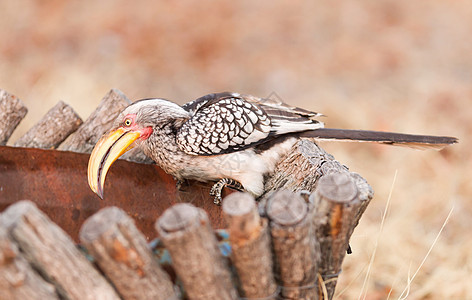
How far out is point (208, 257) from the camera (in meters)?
1.05

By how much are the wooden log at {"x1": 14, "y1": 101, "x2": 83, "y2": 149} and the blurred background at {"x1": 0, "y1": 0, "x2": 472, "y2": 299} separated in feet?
4.43

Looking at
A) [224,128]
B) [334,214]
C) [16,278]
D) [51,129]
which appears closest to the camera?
[16,278]

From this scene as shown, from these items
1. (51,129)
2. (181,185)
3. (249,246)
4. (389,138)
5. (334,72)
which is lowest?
(249,246)

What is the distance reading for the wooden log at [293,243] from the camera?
3.52 feet

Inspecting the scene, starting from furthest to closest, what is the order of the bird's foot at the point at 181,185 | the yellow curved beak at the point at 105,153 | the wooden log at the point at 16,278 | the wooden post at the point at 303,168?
the bird's foot at the point at 181,185
the yellow curved beak at the point at 105,153
the wooden post at the point at 303,168
the wooden log at the point at 16,278

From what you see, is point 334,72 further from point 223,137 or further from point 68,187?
point 68,187

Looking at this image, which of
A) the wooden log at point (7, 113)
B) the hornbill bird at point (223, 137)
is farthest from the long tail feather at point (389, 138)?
the wooden log at point (7, 113)

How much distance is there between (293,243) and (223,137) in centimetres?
79

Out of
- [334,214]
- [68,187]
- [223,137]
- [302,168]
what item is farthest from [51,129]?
[334,214]

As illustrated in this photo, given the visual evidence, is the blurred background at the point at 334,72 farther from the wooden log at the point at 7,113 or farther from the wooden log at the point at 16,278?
the wooden log at the point at 16,278

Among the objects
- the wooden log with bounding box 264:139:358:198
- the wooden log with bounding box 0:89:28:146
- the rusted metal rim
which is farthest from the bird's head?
the wooden log with bounding box 0:89:28:146

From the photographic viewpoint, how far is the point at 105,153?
1762 mm

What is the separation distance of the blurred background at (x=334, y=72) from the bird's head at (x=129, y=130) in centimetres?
132

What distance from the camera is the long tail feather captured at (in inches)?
72.9
